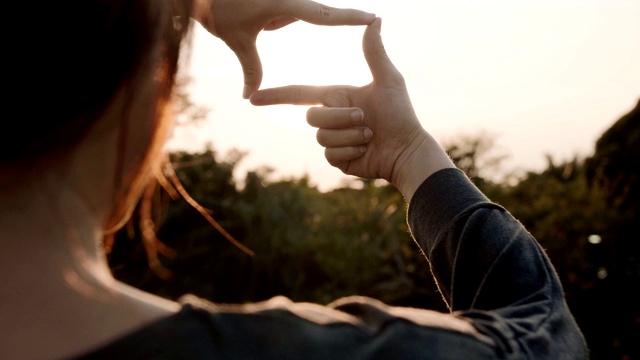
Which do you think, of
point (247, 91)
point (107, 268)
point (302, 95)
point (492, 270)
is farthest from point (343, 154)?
point (107, 268)

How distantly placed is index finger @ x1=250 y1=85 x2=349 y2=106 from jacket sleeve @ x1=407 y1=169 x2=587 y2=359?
50cm

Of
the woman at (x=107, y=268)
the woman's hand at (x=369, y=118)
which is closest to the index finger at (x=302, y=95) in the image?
the woman's hand at (x=369, y=118)

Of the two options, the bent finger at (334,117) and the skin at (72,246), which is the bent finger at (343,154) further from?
the skin at (72,246)

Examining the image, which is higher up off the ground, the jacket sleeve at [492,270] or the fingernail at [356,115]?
the fingernail at [356,115]

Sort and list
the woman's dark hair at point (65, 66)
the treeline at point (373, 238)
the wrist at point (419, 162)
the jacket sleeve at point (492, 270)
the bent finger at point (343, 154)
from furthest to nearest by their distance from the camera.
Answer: the treeline at point (373, 238) → the bent finger at point (343, 154) → the wrist at point (419, 162) → the jacket sleeve at point (492, 270) → the woman's dark hair at point (65, 66)

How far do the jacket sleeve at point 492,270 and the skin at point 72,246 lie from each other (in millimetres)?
517

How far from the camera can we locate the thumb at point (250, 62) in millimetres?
1852

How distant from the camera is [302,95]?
192cm

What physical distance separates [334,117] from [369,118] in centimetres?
12

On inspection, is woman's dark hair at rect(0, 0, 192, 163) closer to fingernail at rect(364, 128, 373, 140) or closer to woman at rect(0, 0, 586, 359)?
woman at rect(0, 0, 586, 359)

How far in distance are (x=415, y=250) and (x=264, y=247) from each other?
2173mm

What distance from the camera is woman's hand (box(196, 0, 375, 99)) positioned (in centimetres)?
176

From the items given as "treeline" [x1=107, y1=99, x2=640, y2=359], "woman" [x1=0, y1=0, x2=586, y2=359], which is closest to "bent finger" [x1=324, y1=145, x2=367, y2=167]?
"woman" [x1=0, y1=0, x2=586, y2=359]

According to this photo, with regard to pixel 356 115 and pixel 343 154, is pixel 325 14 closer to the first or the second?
pixel 356 115
